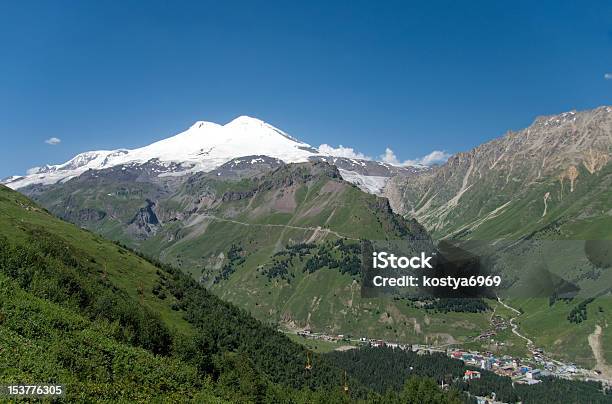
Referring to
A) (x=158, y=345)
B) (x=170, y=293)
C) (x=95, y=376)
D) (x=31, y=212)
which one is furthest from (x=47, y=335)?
(x=31, y=212)

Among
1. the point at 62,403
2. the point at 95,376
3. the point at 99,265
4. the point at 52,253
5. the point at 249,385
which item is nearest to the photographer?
the point at 62,403

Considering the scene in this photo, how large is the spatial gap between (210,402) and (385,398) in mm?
73267

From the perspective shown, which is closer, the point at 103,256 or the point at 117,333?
the point at 117,333

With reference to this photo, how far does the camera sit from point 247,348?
134 m

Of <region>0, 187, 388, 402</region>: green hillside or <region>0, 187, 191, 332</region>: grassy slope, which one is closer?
<region>0, 187, 388, 402</region>: green hillside

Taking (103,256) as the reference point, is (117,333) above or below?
below

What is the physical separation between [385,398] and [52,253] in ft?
257

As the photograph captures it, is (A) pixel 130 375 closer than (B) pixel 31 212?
Yes

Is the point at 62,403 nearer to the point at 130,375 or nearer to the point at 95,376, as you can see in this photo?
the point at 95,376

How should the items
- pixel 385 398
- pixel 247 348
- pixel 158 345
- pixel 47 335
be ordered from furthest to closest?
1. pixel 247 348
2. pixel 385 398
3. pixel 158 345
4. pixel 47 335

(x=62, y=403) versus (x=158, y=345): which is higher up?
(x=62, y=403)

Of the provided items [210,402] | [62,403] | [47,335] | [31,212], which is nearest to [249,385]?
[210,402]

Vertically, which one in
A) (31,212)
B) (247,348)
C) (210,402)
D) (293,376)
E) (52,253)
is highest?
(31,212)

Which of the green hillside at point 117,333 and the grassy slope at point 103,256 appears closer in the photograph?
the green hillside at point 117,333
